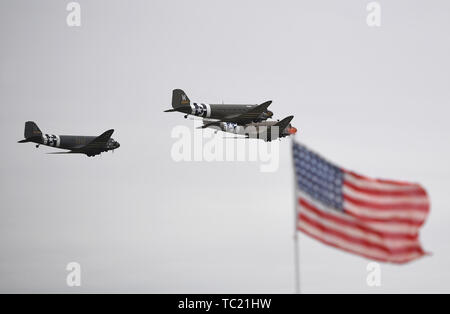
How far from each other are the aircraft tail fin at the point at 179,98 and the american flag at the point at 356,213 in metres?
76.8

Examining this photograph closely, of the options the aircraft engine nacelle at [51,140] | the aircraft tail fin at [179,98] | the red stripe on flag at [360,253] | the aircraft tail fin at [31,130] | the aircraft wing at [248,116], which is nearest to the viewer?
the red stripe on flag at [360,253]

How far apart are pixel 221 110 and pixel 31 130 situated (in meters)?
33.9

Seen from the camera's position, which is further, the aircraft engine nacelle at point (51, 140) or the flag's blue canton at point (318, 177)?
the aircraft engine nacelle at point (51, 140)

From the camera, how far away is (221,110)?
112938 mm

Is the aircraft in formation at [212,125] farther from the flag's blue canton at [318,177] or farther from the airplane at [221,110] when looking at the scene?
the flag's blue canton at [318,177]

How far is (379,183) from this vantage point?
3862cm

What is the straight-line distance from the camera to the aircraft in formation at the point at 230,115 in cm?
11288

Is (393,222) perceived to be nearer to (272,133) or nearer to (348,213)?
(348,213)

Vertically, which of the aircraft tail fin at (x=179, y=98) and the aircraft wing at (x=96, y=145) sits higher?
the aircraft tail fin at (x=179, y=98)

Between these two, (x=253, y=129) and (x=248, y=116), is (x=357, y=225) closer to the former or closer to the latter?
Answer: (x=248, y=116)

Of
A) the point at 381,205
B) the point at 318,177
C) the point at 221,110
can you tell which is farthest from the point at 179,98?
the point at 381,205

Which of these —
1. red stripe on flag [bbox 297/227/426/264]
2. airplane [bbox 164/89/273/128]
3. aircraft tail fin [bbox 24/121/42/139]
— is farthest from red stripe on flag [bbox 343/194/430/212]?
aircraft tail fin [bbox 24/121/42/139]

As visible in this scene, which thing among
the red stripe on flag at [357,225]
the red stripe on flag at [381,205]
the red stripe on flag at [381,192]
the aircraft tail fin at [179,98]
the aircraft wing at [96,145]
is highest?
the aircraft tail fin at [179,98]

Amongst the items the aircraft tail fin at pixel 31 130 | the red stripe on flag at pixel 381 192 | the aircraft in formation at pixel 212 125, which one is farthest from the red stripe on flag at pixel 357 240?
the aircraft tail fin at pixel 31 130
